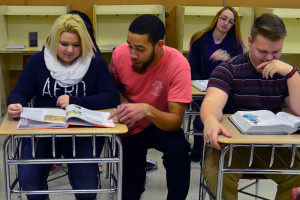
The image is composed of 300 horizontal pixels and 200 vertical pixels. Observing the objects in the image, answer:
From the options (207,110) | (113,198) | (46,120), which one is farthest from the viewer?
(113,198)

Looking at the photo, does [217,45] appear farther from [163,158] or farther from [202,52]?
[163,158]

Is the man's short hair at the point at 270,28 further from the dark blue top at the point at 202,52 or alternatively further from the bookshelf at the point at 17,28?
the bookshelf at the point at 17,28

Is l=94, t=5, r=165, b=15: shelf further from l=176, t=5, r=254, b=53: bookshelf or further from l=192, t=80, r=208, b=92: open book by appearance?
l=192, t=80, r=208, b=92: open book

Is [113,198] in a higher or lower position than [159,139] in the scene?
lower

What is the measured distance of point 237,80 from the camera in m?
2.01

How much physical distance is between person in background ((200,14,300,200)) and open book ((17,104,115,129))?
47cm

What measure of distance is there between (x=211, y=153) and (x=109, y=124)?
1.78ft

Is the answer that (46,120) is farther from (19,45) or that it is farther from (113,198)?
(19,45)

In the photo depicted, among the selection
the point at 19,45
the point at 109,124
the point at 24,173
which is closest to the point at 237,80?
the point at 109,124

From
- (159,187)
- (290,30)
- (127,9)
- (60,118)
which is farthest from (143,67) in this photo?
(290,30)

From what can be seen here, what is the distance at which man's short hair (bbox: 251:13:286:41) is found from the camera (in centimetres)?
187

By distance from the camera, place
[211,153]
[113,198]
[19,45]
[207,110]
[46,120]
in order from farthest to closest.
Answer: [19,45]
[113,198]
[211,153]
[207,110]
[46,120]

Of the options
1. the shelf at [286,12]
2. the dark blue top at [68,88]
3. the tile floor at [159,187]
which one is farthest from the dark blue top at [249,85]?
the shelf at [286,12]

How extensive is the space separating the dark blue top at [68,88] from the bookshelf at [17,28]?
2.34 m
